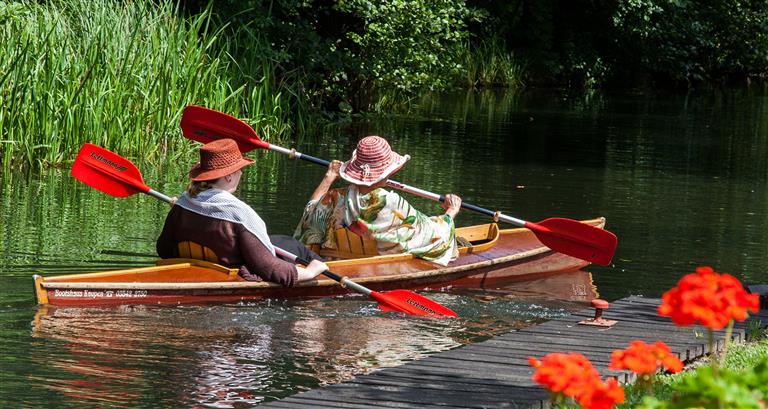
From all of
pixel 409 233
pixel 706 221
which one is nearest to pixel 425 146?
pixel 706 221

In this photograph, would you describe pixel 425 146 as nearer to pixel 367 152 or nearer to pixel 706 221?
pixel 706 221

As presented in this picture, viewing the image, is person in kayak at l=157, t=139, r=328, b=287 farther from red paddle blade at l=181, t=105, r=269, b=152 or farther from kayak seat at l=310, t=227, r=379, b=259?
red paddle blade at l=181, t=105, r=269, b=152

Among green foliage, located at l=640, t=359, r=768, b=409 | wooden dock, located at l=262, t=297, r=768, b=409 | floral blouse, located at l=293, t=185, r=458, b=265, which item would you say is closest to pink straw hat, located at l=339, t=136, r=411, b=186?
floral blouse, located at l=293, t=185, r=458, b=265

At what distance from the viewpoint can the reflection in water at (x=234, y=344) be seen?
626 cm

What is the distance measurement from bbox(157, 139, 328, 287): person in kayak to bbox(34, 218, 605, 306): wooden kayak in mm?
110

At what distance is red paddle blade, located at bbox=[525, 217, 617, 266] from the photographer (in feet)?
31.7

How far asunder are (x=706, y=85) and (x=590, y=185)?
91.6ft

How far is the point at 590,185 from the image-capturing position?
15.6 m

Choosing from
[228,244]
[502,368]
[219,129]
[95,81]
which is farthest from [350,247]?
[95,81]

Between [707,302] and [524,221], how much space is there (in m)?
6.68

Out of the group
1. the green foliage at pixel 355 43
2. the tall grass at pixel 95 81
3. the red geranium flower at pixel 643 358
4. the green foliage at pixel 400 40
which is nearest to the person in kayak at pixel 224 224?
the red geranium flower at pixel 643 358

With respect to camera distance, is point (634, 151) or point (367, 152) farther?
point (634, 151)

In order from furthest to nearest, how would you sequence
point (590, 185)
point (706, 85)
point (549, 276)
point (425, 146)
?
point (706, 85) < point (425, 146) < point (590, 185) < point (549, 276)

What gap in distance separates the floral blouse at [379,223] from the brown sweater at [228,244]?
0.82 metres
